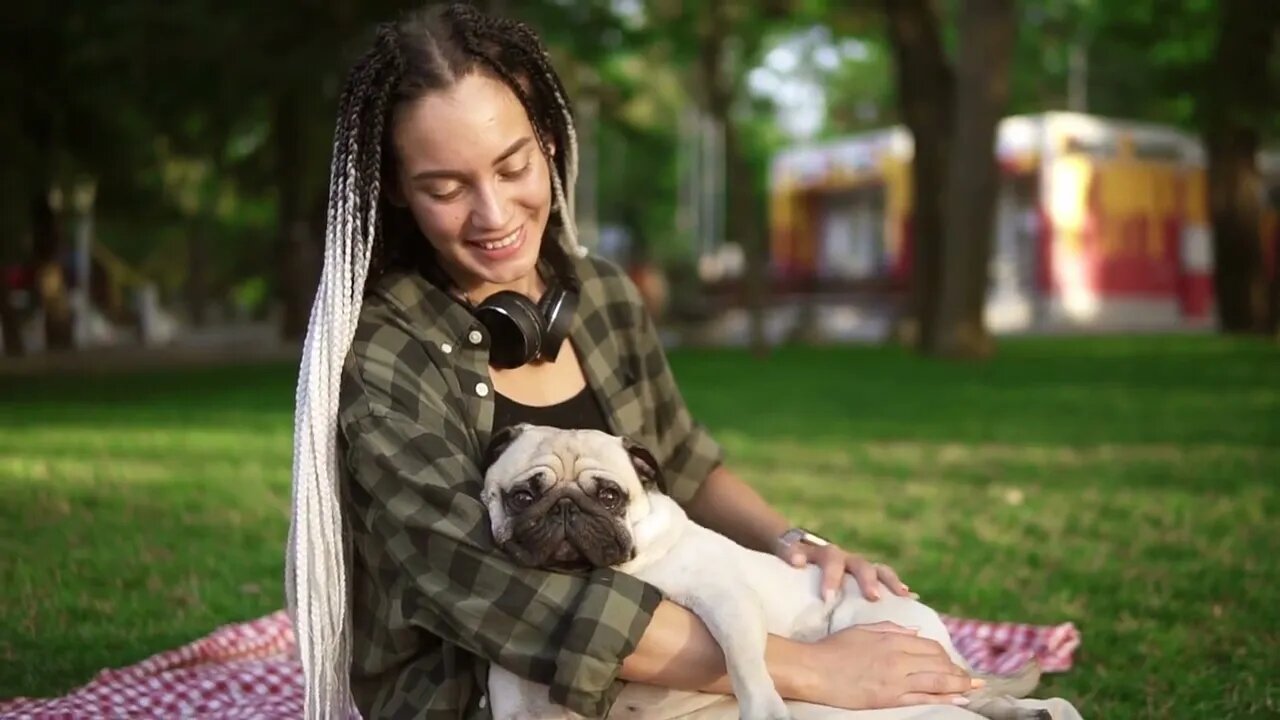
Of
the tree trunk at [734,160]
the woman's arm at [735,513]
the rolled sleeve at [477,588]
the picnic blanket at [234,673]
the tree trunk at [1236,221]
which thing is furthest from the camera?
the tree trunk at [1236,221]

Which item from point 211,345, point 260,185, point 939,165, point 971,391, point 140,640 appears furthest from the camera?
point 211,345

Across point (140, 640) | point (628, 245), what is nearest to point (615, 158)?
point (628, 245)

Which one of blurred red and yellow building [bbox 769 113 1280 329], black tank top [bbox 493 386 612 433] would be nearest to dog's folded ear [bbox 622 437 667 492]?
black tank top [bbox 493 386 612 433]

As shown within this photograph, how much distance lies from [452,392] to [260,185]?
73.3ft

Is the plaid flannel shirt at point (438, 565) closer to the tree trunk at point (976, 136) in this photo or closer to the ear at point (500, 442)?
the ear at point (500, 442)

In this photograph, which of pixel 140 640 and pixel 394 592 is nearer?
pixel 394 592

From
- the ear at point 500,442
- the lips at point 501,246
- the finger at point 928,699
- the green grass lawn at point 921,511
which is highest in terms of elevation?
the lips at point 501,246

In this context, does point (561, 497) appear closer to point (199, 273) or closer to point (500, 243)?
point (500, 243)

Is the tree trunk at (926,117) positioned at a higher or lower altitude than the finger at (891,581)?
higher

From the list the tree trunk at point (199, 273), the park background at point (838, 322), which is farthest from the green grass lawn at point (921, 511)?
the tree trunk at point (199, 273)

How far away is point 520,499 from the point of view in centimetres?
291

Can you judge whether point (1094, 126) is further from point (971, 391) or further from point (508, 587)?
point (508, 587)

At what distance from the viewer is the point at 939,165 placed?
20438 mm

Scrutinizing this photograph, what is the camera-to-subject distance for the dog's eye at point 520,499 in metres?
2.90
